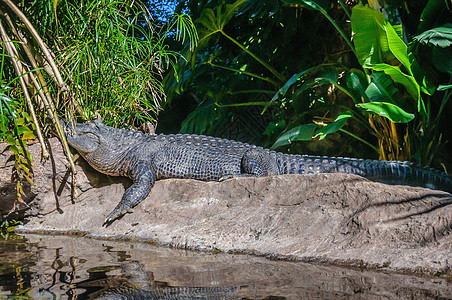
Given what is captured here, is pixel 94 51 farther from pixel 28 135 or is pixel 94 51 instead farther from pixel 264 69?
pixel 264 69

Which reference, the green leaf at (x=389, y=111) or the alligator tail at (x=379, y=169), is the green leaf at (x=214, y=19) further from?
the green leaf at (x=389, y=111)

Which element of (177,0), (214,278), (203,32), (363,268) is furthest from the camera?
(177,0)

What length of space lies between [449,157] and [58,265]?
14.1 ft

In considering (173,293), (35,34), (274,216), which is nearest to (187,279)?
(173,293)

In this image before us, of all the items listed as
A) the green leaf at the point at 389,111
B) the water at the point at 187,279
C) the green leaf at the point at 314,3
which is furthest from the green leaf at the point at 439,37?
the water at the point at 187,279

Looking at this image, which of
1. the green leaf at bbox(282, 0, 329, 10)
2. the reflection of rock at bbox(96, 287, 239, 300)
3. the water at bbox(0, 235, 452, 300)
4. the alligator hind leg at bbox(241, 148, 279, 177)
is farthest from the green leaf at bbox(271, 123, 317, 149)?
the reflection of rock at bbox(96, 287, 239, 300)

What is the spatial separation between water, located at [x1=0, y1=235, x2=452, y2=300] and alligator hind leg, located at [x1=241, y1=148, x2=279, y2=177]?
5.76 ft

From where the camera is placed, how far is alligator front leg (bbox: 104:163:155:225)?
3366 millimetres

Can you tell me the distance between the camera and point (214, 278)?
5.98 feet

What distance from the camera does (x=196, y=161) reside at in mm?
4211

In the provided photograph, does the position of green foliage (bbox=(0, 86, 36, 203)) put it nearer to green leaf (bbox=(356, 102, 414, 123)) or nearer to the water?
the water

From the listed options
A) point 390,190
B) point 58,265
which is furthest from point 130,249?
point 390,190

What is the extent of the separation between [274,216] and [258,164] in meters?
1.46

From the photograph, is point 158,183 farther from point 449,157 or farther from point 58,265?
point 449,157
